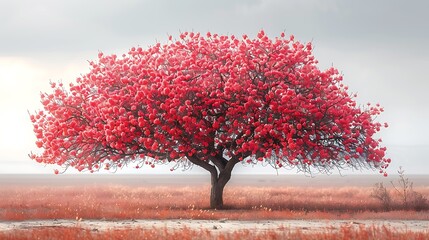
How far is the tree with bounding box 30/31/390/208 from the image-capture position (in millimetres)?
28156

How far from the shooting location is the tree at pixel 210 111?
28156mm

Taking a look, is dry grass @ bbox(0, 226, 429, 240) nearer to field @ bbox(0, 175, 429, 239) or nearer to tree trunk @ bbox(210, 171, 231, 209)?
field @ bbox(0, 175, 429, 239)

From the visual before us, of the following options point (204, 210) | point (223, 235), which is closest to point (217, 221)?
point (204, 210)

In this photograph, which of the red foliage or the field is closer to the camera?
the field

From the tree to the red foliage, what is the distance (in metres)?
0.05

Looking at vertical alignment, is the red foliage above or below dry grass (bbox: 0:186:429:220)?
above

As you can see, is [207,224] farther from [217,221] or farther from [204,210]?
[204,210]

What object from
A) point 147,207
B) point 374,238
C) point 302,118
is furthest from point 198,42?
point 374,238

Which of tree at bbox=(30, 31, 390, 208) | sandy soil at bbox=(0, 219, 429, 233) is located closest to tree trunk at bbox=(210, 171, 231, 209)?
tree at bbox=(30, 31, 390, 208)

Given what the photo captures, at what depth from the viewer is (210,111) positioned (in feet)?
95.7

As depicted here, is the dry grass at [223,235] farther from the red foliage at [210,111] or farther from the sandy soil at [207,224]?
the red foliage at [210,111]

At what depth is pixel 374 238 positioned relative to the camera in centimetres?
1733

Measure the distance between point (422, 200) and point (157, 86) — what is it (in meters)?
14.9

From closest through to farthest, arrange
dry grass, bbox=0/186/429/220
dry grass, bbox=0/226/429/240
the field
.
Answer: dry grass, bbox=0/226/429/240
the field
dry grass, bbox=0/186/429/220
